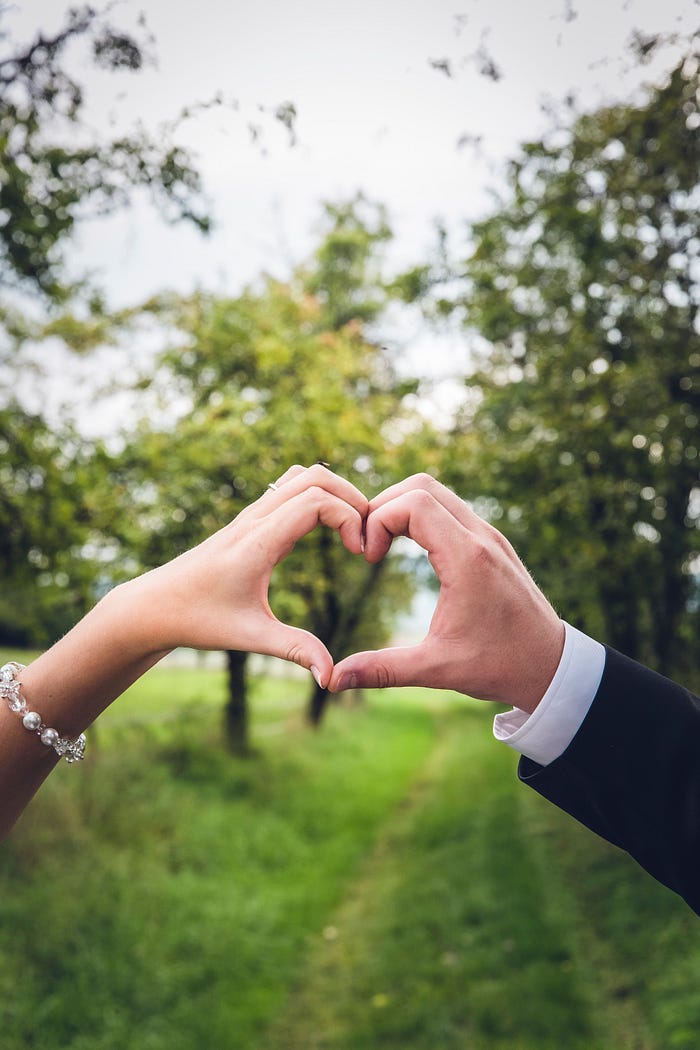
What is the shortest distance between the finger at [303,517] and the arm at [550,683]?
3.8 inches

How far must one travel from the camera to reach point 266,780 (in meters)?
11.0

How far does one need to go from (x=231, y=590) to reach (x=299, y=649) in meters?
0.17

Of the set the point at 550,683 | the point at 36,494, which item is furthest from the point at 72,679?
the point at 36,494

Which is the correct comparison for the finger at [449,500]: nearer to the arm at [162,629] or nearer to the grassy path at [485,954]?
the arm at [162,629]

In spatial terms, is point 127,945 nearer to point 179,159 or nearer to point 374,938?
point 374,938

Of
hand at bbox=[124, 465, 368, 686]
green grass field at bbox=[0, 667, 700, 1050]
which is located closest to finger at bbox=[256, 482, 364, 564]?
hand at bbox=[124, 465, 368, 686]

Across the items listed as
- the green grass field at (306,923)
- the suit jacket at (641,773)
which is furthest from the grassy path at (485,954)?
the suit jacket at (641,773)

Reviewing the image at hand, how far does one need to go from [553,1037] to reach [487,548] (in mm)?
5038

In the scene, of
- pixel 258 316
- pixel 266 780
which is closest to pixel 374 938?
pixel 266 780

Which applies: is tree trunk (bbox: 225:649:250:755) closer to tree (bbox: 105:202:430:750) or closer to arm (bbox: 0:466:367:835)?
tree (bbox: 105:202:430:750)

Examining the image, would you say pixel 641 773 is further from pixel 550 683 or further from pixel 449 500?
pixel 449 500

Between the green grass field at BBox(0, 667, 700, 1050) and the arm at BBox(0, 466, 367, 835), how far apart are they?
4.48 metres

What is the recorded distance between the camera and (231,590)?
1.43 metres

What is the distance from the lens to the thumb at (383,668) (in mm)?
1392
